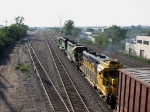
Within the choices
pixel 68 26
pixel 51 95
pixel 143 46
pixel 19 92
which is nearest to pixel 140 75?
pixel 51 95

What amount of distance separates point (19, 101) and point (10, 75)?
9.04 metres

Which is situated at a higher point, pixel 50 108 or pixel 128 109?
pixel 128 109

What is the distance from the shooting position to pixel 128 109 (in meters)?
11.3

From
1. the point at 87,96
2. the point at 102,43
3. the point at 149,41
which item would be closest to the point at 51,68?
the point at 87,96

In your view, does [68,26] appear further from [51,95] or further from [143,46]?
[51,95]

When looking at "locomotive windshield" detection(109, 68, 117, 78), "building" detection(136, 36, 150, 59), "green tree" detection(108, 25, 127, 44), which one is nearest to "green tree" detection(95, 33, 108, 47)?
"green tree" detection(108, 25, 127, 44)

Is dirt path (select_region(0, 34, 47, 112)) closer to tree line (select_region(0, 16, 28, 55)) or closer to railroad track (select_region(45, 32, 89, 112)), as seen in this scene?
railroad track (select_region(45, 32, 89, 112))

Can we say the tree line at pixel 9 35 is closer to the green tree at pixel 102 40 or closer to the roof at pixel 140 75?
the green tree at pixel 102 40

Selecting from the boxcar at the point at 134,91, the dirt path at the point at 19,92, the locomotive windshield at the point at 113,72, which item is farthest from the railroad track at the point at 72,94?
the boxcar at the point at 134,91

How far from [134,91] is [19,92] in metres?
13.1

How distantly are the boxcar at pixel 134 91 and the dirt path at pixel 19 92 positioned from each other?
6.98m

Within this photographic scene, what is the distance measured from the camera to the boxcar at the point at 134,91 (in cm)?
937

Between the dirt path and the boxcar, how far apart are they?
6978 millimetres

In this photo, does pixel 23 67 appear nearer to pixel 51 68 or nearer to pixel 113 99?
pixel 51 68
